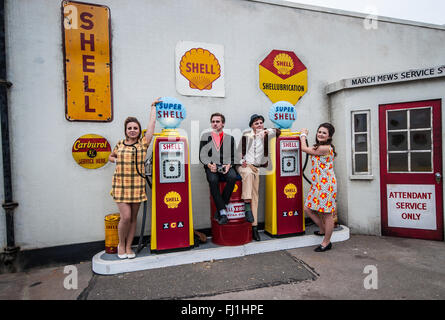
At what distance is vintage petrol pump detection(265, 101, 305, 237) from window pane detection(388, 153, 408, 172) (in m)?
→ 1.63

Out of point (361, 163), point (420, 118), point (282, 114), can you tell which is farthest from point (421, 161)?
point (282, 114)

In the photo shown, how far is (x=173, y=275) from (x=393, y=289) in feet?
7.59

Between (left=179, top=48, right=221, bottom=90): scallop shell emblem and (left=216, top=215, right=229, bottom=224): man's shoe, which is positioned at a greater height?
(left=179, top=48, right=221, bottom=90): scallop shell emblem

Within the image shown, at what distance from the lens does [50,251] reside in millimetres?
3367

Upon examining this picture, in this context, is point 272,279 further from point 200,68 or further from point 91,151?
point 200,68

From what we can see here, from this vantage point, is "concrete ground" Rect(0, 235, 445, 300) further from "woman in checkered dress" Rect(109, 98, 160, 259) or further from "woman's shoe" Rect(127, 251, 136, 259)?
"woman in checkered dress" Rect(109, 98, 160, 259)

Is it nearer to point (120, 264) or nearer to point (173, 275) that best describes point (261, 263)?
point (173, 275)

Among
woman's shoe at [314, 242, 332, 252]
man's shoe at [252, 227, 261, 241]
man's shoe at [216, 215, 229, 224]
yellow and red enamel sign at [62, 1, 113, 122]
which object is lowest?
woman's shoe at [314, 242, 332, 252]

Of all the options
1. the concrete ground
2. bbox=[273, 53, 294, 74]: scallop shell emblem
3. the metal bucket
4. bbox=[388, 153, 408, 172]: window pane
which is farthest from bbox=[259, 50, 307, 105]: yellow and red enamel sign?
the metal bucket

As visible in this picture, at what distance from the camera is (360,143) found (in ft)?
14.2

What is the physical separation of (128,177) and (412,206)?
4.24 metres

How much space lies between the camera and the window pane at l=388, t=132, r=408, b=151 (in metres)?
4.07

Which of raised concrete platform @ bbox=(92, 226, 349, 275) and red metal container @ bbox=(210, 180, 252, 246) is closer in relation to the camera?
raised concrete platform @ bbox=(92, 226, 349, 275)
